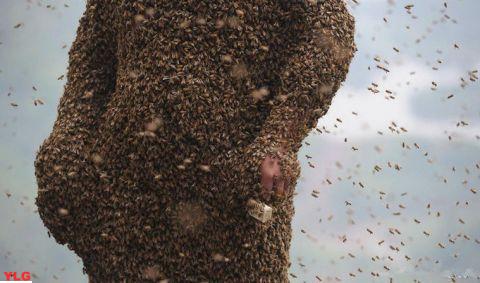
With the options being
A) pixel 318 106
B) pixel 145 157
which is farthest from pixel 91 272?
pixel 318 106

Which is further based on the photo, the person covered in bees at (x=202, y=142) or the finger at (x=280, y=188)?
the person covered in bees at (x=202, y=142)

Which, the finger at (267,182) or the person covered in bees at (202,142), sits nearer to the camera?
the finger at (267,182)

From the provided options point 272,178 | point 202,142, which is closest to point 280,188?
point 272,178

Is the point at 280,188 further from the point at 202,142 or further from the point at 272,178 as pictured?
the point at 202,142

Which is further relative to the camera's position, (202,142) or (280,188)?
(202,142)

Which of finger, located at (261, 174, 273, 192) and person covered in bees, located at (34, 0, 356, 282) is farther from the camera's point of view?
person covered in bees, located at (34, 0, 356, 282)

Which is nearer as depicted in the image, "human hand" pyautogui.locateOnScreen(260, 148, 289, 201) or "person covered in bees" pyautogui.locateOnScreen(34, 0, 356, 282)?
"human hand" pyautogui.locateOnScreen(260, 148, 289, 201)

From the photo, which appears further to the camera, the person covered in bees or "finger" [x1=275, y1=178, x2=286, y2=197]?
the person covered in bees

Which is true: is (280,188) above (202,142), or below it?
below
